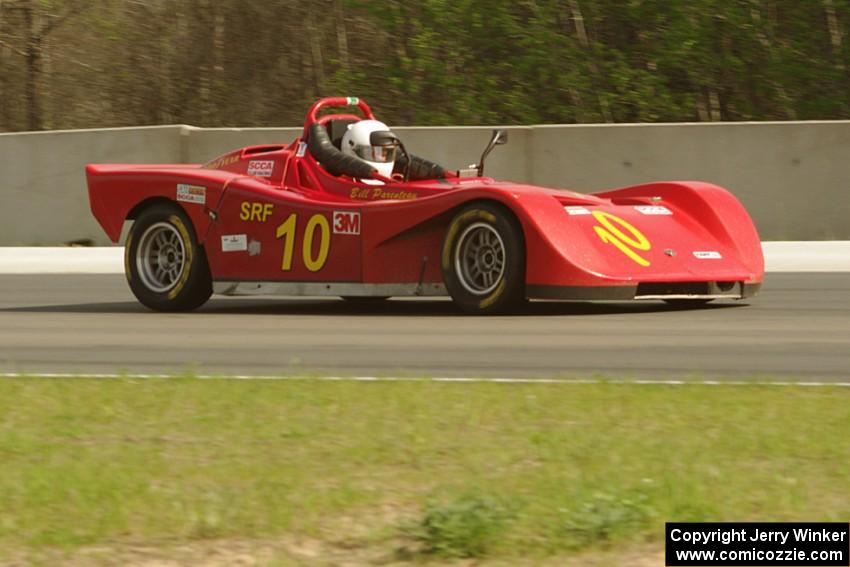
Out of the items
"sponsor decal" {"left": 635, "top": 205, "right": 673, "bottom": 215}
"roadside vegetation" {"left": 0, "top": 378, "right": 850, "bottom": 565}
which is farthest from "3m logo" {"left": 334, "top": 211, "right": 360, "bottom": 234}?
"roadside vegetation" {"left": 0, "top": 378, "right": 850, "bottom": 565}

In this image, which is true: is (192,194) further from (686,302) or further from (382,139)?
(686,302)

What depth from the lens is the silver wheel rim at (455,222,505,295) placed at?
10188mm

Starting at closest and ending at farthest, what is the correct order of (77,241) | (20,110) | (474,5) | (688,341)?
(688,341) → (77,241) → (474,5) → (20,110)

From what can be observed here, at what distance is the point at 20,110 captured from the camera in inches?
966

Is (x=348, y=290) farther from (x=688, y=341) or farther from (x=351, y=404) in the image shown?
(x=351, y=404)

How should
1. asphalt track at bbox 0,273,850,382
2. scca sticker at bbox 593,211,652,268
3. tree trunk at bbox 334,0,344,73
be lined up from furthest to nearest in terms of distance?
Result: tree trunk at bbox 334,0,344,73 → scca sticker at bbox 593,211,652,268 → asphalt track at bbox 0,273,850,382

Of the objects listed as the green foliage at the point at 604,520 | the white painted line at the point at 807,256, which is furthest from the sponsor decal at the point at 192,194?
the green foliage at the point at 604,520

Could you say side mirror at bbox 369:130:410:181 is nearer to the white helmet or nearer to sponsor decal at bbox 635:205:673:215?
the white helmet

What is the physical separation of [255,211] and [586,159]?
612 cm

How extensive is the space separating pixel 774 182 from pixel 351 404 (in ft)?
34.0

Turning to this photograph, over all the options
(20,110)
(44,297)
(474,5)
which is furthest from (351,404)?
(20,110)

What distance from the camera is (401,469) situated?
5438mm

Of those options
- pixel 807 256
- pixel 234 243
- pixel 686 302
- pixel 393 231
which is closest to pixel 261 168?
pixel 234 243

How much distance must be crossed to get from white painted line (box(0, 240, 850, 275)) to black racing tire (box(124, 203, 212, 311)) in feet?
12.3
